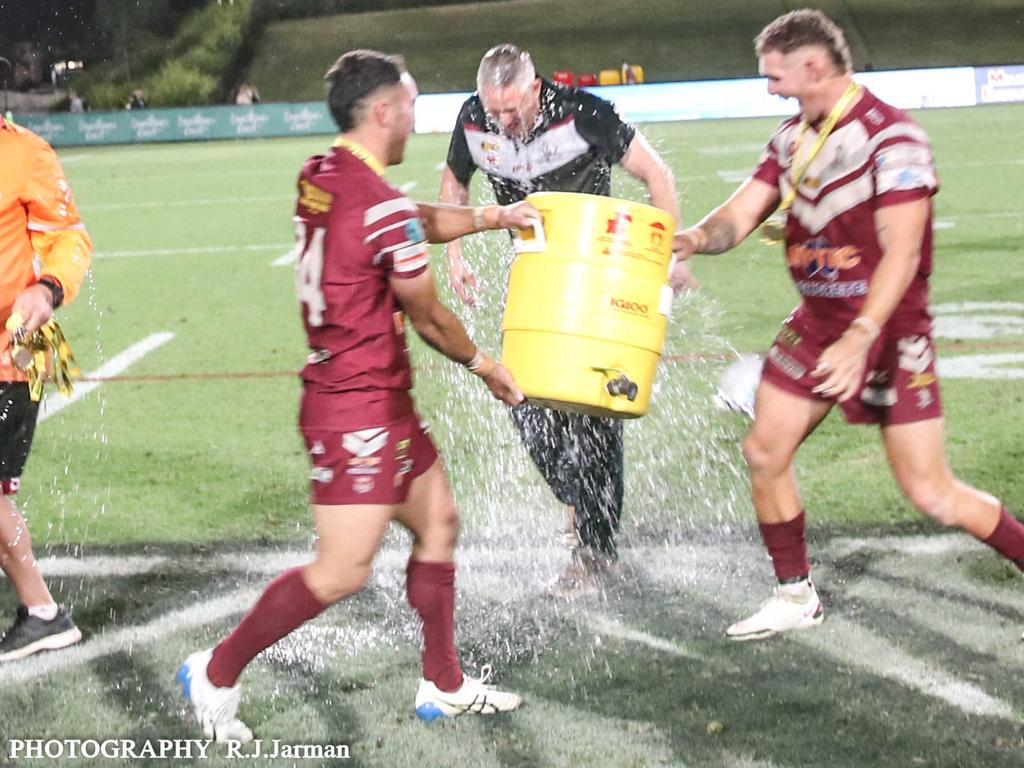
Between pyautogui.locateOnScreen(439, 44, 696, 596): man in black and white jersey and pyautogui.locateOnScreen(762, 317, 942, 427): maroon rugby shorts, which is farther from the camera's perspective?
pyautogui.locateOnScreen(439, 44, 696, 596): man in black and white jersey

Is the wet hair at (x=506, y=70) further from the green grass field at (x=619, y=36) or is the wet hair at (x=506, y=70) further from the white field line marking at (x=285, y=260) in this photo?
the green grass field at (x=619, y=36)

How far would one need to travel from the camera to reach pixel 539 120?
192 inches

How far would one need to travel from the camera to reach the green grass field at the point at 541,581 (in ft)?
12.4

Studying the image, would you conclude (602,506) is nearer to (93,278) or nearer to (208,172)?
(93,278)

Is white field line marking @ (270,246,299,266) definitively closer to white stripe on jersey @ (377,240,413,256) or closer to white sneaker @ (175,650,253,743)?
white sneaker @ (175,650,253,743)

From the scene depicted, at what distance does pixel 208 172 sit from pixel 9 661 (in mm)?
19521

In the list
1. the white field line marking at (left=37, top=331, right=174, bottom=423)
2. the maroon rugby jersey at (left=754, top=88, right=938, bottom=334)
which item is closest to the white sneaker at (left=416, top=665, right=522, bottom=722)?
the maroon rugby jersey at (left=754, top=88, right=938, bottom=334)

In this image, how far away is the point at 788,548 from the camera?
4430 mm

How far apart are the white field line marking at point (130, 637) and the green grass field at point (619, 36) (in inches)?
1476

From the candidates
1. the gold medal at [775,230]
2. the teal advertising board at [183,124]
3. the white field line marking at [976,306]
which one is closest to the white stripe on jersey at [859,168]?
the gold medal at [775,230]

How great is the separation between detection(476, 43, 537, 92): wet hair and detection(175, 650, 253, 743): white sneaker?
2.09 m

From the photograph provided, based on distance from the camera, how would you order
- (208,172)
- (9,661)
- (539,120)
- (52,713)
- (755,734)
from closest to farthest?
(755,734) < (52,713) < (9,661) < (539,120) < (208,172)

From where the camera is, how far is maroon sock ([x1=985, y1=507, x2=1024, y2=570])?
4250 mm

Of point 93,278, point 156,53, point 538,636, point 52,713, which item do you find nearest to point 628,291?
point 538,636
